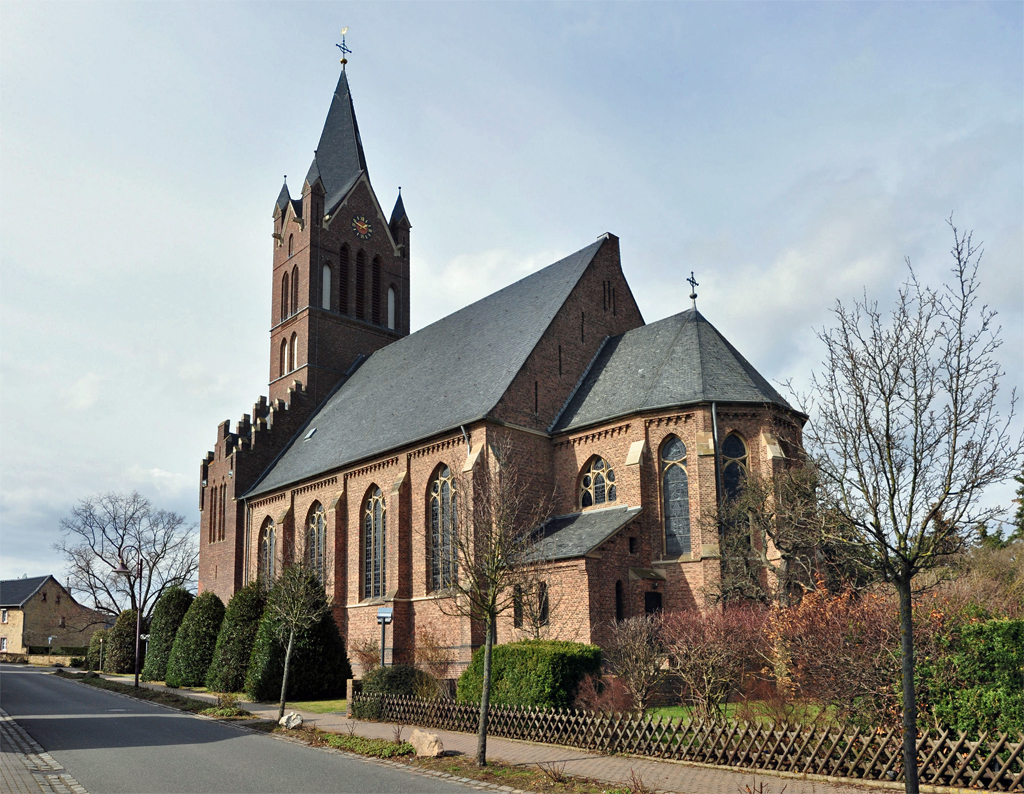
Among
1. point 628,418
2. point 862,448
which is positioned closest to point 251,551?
Result: point 628,418

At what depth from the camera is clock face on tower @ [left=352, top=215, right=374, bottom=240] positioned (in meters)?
49.9

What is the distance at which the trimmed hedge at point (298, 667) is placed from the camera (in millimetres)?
27422

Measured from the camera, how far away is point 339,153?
52062mm

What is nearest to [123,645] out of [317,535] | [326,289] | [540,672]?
[317,535]

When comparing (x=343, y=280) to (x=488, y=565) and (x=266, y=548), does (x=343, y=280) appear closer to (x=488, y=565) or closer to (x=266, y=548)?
(x=266, y=548)

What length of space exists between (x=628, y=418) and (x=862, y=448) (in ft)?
62.4

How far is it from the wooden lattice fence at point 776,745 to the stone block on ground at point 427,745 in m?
2.45

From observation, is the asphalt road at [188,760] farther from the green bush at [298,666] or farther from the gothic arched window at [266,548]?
the gothic arched window at [266,548]

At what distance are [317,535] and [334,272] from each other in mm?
16737

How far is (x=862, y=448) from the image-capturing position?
386 inches

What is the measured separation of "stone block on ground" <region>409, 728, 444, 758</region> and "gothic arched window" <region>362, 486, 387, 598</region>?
17323 mm

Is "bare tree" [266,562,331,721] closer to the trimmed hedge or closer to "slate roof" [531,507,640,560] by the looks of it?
the trimmed hedge

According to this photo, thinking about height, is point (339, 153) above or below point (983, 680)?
above

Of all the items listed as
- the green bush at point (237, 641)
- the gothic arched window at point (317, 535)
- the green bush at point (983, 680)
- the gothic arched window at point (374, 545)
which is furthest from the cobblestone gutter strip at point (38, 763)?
the gothic arched window at point (317, 535)
